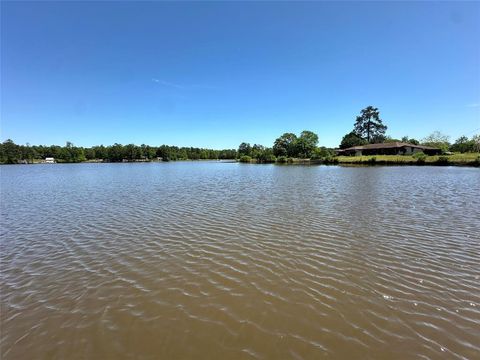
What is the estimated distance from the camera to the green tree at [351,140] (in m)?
118

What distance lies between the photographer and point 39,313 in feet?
18.1

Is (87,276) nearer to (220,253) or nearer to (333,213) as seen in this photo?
(220,253)

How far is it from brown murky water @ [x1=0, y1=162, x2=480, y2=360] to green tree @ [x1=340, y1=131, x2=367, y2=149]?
115375 millimetres

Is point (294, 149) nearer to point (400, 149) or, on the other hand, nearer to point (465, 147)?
point (400, 149)

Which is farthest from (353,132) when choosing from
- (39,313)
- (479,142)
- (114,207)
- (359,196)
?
(39,313)

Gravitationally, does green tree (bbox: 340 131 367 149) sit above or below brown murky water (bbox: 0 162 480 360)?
above

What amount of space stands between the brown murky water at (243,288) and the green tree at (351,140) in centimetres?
11537

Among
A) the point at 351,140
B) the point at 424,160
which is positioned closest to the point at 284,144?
the point at 351,140

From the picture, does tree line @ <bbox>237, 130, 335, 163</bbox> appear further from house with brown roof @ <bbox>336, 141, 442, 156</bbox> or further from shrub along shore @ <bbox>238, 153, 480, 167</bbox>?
shrub along shore @ <bbox>238, 153, 480, 167</bbox>

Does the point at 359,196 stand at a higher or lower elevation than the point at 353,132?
lower

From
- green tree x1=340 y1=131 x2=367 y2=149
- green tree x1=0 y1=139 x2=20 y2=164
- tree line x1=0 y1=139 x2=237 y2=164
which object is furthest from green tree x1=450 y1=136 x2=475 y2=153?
green tree x1=0 y1=139 x2=20 y2=164

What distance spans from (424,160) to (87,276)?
77.2 metres

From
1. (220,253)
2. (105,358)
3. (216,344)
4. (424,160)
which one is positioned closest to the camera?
(105,358)

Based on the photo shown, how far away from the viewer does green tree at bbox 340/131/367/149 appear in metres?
118
